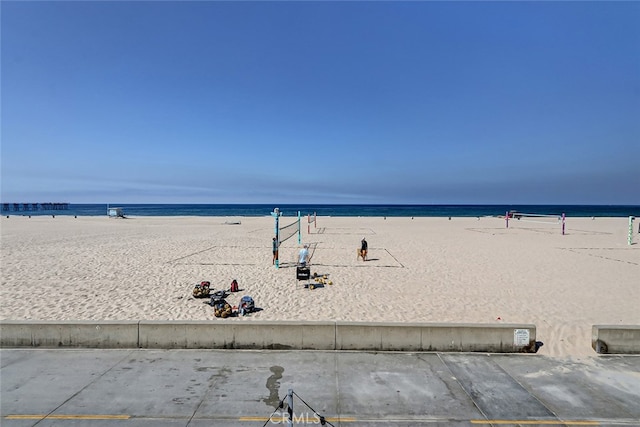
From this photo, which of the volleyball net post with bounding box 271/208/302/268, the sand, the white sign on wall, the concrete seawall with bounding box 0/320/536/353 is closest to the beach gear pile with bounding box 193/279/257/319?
the sand

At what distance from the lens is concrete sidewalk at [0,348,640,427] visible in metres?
4.50

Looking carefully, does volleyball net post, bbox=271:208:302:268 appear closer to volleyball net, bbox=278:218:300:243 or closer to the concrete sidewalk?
volleyball net, bbox=278:218:300:243

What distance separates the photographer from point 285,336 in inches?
253

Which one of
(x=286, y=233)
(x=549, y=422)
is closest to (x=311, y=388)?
(x=549, y=422)

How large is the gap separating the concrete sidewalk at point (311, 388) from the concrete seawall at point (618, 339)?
0.22 m

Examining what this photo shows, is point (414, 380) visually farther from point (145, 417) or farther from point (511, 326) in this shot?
point (145, 417)

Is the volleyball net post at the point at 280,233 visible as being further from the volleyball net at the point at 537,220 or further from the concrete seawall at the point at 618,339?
the volleyball net at the point at 537,220

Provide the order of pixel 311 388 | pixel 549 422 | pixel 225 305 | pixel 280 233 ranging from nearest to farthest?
pixel 549 422, pixel 311 388, pixel 225 305, pixel 280 233

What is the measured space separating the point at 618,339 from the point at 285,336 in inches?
245

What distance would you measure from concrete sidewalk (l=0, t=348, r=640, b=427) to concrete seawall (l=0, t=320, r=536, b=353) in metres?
0.16

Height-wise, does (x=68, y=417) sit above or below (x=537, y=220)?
below

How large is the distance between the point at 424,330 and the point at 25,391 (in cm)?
648

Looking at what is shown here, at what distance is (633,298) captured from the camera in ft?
34.8

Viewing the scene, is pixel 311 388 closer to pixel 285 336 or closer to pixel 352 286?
pixel 285 336
